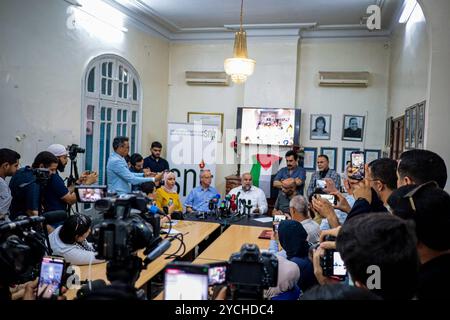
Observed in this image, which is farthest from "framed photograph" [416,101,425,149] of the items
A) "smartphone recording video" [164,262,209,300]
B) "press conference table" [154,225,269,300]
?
"smartphone recording video" [164,262,209,300]

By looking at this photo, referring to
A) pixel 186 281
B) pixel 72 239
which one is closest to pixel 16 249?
pixel 186 281

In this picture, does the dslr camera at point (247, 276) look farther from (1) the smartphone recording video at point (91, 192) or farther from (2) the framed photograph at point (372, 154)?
(2) the framed photograph at point (372, 154)

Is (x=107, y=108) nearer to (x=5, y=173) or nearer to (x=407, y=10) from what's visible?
(x=5, y=173)

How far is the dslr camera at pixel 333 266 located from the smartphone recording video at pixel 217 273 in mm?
625

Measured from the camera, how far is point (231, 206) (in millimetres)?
5031

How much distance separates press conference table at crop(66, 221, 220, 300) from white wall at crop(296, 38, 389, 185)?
323 centimetres

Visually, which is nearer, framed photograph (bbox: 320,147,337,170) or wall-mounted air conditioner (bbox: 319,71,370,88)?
wall-mounted air conditioner (bbox: 319,71,370,88)

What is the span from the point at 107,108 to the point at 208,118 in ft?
7.02

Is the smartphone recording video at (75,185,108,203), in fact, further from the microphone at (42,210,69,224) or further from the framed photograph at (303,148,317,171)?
the framed photograph at (303,148,317,171)

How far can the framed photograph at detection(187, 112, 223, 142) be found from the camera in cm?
719

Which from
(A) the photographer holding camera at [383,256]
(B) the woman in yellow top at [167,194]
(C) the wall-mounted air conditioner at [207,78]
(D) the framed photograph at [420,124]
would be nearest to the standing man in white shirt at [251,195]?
(B) the woman in yellow top at [167,194]

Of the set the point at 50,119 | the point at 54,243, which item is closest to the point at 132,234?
the point at 54,243

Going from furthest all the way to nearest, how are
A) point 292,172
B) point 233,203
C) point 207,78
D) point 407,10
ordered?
point 207,78 < point 292,172 < point 233,203 < point 407,10

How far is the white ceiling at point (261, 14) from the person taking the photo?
5.39 metres
